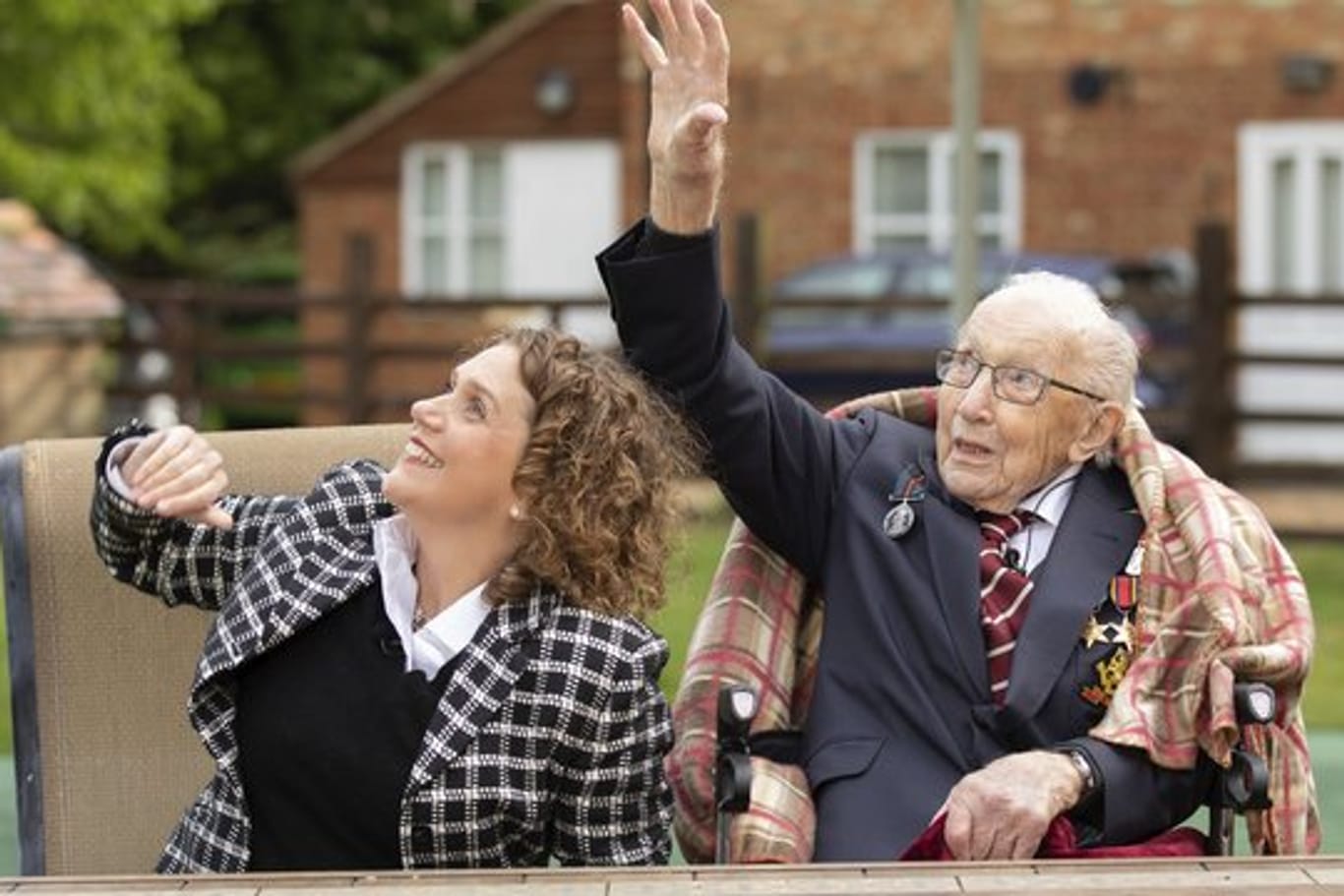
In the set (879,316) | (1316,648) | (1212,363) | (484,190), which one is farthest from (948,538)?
(484,190)

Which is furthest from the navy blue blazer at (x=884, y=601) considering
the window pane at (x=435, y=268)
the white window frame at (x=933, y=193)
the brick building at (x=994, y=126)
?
the window pane at (x=435, y=268)

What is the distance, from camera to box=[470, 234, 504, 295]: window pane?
29172 millimetres

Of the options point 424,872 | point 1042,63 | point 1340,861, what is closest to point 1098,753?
point 1340,861

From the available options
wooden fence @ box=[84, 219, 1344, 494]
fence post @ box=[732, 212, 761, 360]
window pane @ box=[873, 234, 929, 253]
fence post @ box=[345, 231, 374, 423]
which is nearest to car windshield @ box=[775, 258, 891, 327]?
wooden fence @ box=[84, 219, 1344, 494]

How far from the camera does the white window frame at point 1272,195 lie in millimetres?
24266

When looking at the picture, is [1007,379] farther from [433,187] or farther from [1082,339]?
[433,187]

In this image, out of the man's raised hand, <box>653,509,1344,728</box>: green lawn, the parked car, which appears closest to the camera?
the man's raised hand

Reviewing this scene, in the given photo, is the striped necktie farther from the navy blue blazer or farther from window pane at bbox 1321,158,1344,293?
window pane at bbox 1321,158,1344,293

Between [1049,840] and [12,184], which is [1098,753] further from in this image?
[12,184]

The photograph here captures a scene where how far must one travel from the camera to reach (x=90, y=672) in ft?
13.6

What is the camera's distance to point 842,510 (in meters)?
4.30

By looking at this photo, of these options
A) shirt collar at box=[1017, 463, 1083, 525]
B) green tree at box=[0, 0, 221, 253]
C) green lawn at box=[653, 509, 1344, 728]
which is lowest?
green lawn at box=[653, 509, 1344, 728]

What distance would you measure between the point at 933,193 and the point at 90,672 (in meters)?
21.9

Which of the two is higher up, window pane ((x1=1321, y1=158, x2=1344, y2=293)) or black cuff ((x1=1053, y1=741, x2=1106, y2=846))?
window pane ((x1=1321, y1=158, x2=1344, y2=293))
